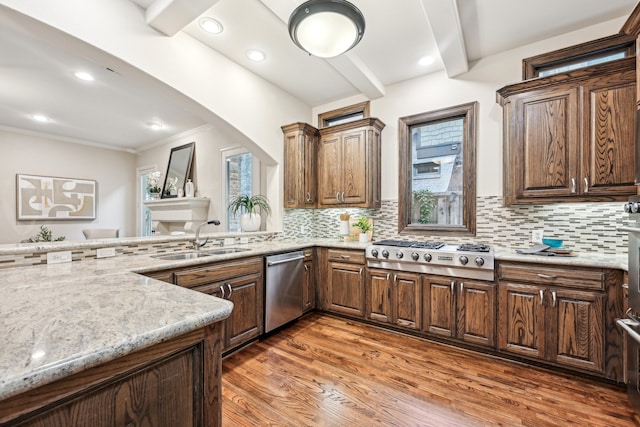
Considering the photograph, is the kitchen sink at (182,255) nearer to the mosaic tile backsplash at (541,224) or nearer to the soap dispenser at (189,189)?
the mosaic tile backsplash at (541,224)

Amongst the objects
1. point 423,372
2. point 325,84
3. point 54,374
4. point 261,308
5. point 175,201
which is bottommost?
point 423,372

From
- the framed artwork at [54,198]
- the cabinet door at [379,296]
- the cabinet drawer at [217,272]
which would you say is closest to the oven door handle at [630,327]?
the cabinet door at [379,296]

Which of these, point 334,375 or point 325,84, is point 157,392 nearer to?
point 334,375

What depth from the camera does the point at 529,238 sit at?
267cm

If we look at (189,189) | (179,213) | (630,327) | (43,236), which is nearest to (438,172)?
(630,327)

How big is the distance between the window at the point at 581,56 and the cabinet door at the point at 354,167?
1.74 metres

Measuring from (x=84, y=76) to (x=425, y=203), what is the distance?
13.7ft

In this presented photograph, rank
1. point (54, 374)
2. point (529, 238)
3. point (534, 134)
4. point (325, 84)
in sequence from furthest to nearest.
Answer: point (325, 84), point (529, 238), point (534, 134), point (54, 374)

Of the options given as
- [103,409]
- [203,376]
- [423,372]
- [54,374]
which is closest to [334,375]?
[423,372]

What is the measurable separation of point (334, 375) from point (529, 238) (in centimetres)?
225

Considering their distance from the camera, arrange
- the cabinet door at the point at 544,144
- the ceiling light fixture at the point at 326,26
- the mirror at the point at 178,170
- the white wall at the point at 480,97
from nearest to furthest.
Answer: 1. the ceiling light fixture at the point at 326,26
2. the cabinet door at the point at 544,144
3. the white wall at the point at 480,97
4. the mirror at the point at 178,170

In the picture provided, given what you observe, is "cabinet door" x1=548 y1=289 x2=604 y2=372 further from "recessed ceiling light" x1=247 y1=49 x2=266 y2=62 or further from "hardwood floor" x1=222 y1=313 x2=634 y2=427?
"recessed ceiling light" x1=247 y1=49 x2=266 y2=62

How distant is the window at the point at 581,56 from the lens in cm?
232

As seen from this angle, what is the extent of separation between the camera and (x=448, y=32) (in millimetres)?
Answer: 2309
